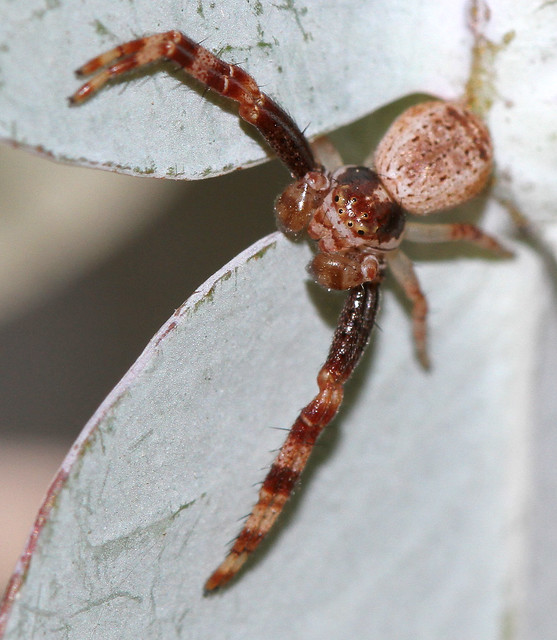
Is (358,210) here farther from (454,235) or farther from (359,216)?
(454,235)

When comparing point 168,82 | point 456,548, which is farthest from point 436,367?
point 168,82

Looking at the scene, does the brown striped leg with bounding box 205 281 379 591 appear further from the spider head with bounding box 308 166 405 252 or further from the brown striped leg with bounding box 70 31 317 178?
the brown striped leg with bounding box 70 31 317 178

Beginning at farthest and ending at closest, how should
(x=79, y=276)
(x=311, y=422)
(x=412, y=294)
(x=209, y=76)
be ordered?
(x=79, y=276) < (x=412, y=294) < (x=311, y=422) < (x=209, y=76)

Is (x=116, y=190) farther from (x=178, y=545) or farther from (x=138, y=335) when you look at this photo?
(x=178, y=545)

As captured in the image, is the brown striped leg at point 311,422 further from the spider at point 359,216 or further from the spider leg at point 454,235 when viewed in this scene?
the spider leg at point 454,235

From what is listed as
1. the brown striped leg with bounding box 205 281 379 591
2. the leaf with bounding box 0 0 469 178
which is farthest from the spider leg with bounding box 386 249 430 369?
the leaf with bounding box 0 0 469 178

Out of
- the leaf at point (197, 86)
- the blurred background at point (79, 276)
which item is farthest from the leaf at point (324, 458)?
the blurred background at point (79, 276)

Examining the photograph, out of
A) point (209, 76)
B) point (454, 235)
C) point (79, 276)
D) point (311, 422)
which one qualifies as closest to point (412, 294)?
point (454, 235)
